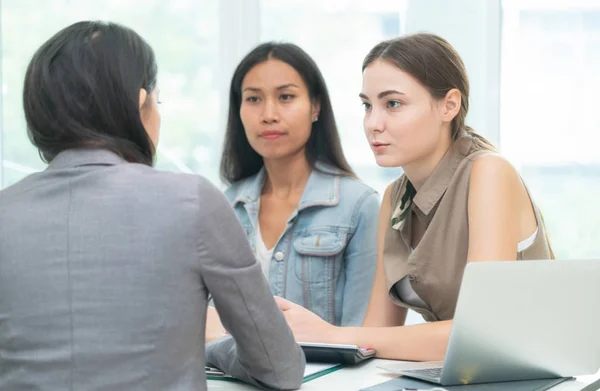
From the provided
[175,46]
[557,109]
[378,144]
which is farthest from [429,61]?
[175,46]

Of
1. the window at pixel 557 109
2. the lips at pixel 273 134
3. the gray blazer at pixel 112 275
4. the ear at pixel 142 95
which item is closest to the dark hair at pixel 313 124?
the lips at pixel 273 134

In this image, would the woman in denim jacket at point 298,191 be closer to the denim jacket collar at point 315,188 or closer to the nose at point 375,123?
the denim jacket collar at point 315,188

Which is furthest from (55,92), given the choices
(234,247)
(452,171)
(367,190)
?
(367,190)

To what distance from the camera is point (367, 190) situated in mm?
2480

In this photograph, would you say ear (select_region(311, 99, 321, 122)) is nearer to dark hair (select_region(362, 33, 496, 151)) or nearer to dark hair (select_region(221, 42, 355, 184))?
dark hair (select_region(221, 42, 355, 184))

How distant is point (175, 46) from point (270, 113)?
1456mm

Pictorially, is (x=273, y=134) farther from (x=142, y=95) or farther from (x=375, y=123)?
(x=142, y=95)

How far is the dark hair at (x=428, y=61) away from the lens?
1920 millimetres

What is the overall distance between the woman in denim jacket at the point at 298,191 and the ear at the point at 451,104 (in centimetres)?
55

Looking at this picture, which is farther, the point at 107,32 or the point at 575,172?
the point at 575,172

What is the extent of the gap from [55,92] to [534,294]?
0.81 m

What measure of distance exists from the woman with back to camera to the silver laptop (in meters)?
0.32

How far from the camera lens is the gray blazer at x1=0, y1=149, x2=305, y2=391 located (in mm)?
1172

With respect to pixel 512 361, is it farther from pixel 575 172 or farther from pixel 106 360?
pixel 575 172
